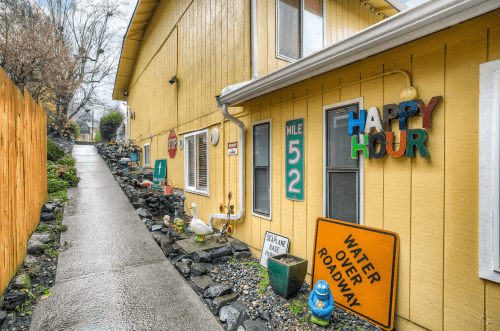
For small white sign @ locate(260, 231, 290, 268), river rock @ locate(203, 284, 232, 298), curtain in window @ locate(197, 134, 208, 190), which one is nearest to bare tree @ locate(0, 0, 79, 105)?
curtain in window @ locate(197, 134, 208, 190)

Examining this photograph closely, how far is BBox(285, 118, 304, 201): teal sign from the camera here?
3256mm

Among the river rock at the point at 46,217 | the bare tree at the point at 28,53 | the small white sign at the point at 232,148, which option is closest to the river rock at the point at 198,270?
the small white sign at the point at 232,148

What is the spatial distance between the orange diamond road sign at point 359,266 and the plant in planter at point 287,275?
0.17 meters

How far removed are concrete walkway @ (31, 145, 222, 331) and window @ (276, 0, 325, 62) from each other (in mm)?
4210

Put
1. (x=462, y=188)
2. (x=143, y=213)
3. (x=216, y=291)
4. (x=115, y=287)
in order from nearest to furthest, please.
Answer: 1. (x=462, y=188)
2. (x=216, y=291)
3. (x=115, y=287)
4. (x=143, y=213)

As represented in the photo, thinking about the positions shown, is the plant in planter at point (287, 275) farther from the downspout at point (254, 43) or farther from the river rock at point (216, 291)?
the downspout at point (254, 43)

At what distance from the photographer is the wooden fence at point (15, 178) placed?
2.79m

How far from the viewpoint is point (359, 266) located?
2523 millimetres

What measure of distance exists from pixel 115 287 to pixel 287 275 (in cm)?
224

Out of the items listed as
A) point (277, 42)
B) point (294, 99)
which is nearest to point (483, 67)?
point (294, 99)

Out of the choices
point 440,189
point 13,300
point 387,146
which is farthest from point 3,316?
point 440,189

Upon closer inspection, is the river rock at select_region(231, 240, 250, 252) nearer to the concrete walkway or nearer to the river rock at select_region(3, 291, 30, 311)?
the concrete walkway

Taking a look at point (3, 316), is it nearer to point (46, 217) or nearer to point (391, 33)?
point (46, 217)

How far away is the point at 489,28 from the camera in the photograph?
1.80 metres
